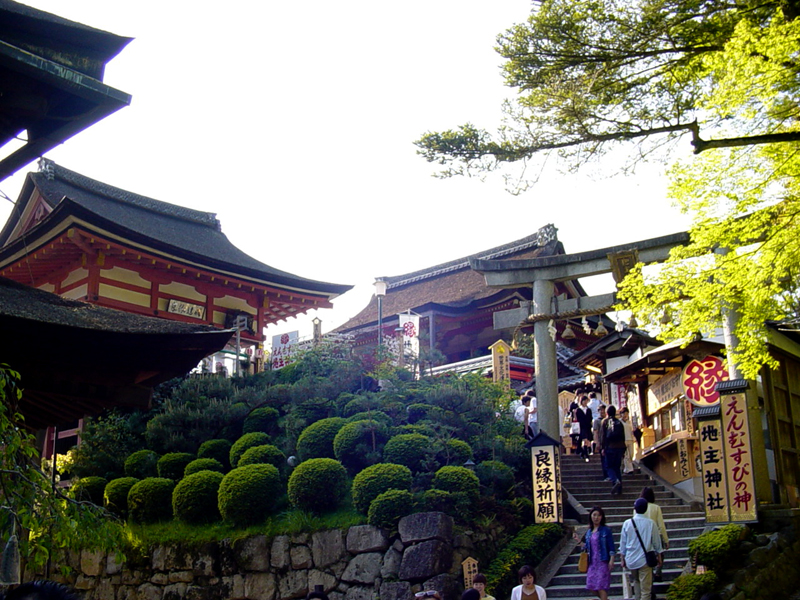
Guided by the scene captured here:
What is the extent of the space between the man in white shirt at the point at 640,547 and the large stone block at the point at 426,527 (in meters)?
2.87

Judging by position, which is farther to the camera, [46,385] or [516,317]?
[516,317]

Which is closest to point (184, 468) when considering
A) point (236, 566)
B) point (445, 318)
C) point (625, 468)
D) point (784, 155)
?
point (236, 566)

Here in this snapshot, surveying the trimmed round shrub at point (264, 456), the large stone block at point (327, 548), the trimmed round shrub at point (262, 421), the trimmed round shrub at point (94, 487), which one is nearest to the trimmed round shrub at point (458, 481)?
the large stone block at point (327, 548)

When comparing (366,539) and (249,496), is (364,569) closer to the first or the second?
(366,539)

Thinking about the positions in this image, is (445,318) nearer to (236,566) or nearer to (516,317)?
(516,317)

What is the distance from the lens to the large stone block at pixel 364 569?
497 inches

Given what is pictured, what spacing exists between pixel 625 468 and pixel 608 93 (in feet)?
28.3

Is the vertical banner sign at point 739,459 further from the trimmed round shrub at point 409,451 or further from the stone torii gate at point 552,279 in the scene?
the trimmed round shrub at point 409,451

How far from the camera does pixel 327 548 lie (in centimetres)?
1311

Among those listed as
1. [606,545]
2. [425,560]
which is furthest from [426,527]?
[606,545]

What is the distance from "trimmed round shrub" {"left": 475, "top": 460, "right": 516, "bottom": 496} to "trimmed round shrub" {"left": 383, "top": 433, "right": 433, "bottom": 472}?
1066 mm

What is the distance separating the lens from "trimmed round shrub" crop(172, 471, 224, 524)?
14.6 metres

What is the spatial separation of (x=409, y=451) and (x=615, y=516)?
3893 mm

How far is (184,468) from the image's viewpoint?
53.0 ft
